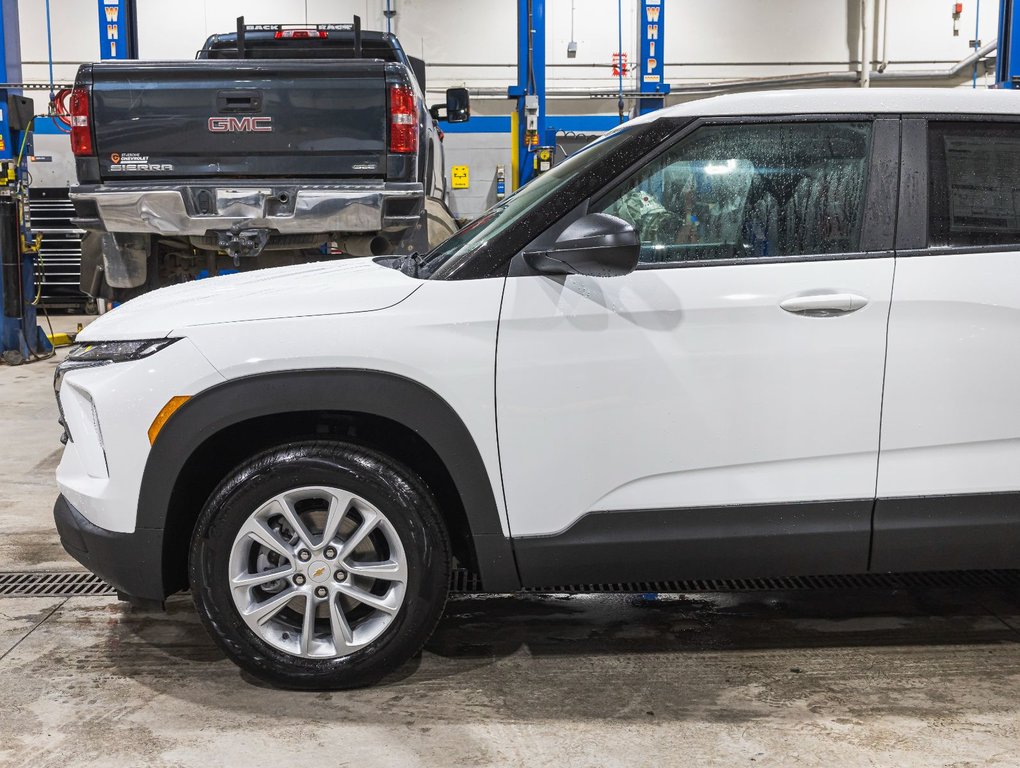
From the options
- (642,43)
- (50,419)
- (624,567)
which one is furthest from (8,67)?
(624,567)

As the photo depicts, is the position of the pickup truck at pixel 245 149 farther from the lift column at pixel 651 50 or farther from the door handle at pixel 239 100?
the lift column at pixel 651 50

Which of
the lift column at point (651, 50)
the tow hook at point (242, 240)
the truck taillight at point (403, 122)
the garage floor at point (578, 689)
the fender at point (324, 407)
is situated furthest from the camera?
the lift column at point (651, 50)

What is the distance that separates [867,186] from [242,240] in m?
3.86

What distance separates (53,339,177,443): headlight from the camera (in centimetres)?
273

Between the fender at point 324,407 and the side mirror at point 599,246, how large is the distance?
0.51m

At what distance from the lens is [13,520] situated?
469 centimetres

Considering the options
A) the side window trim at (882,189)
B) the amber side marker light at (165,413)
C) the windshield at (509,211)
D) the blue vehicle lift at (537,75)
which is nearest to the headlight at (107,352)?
the amber side marker light at (165,413)

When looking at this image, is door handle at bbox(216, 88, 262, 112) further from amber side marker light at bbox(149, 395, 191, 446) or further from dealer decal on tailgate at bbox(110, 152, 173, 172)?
amber side marker light at bbox(149, 395, 191, 446)

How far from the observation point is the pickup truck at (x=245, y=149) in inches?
227

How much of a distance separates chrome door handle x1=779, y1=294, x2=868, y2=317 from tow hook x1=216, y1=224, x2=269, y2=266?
3.80 m

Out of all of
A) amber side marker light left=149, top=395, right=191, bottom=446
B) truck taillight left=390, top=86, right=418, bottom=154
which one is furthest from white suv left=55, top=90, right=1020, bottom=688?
truck taillight left=390, top=86, right=418, bottom=154

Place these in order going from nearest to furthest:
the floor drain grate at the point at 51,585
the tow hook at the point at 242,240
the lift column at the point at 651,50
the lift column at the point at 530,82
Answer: the floor drain grate at the point at 51,585, the tow hook at the point at 242,240, the lift column at the point at 530,82, the lift column at the point at 651,50

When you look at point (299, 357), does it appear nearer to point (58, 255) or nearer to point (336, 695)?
point (336, 695)

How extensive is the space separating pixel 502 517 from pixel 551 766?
65cm
